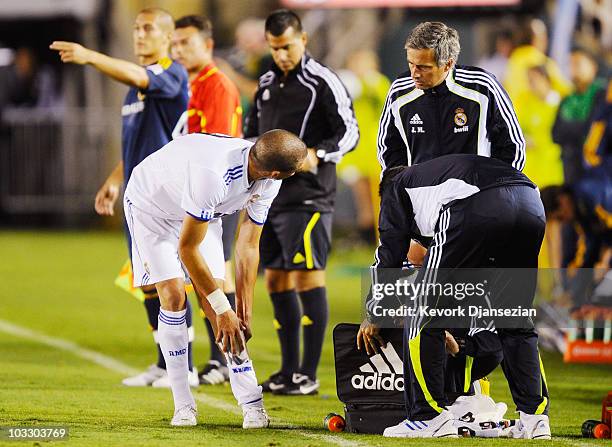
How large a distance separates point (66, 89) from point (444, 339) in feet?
59.5

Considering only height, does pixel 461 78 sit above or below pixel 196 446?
above

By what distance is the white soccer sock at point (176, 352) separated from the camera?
7.72 meters

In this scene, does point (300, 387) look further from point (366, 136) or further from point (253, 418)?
point (366, 136)

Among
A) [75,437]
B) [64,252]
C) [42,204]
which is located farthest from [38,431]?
[42,204]

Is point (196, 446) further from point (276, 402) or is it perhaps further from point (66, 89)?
point (66, 89)

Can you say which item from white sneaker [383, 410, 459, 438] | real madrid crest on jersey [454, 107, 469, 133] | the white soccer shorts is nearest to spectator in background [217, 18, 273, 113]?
the white soccer shorts

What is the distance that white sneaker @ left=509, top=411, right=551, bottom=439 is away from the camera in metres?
7.19

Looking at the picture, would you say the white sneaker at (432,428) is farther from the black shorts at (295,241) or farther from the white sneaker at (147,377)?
the white sneaker at (147,377)

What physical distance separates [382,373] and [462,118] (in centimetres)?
149

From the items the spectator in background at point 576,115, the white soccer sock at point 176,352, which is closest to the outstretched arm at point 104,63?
the white soccer sock at point 176,352

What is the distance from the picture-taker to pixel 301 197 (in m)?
9.37

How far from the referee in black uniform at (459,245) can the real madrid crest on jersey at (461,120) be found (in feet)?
1.63

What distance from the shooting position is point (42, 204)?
23.9 meters

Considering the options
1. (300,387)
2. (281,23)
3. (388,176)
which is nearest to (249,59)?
(281,23)
